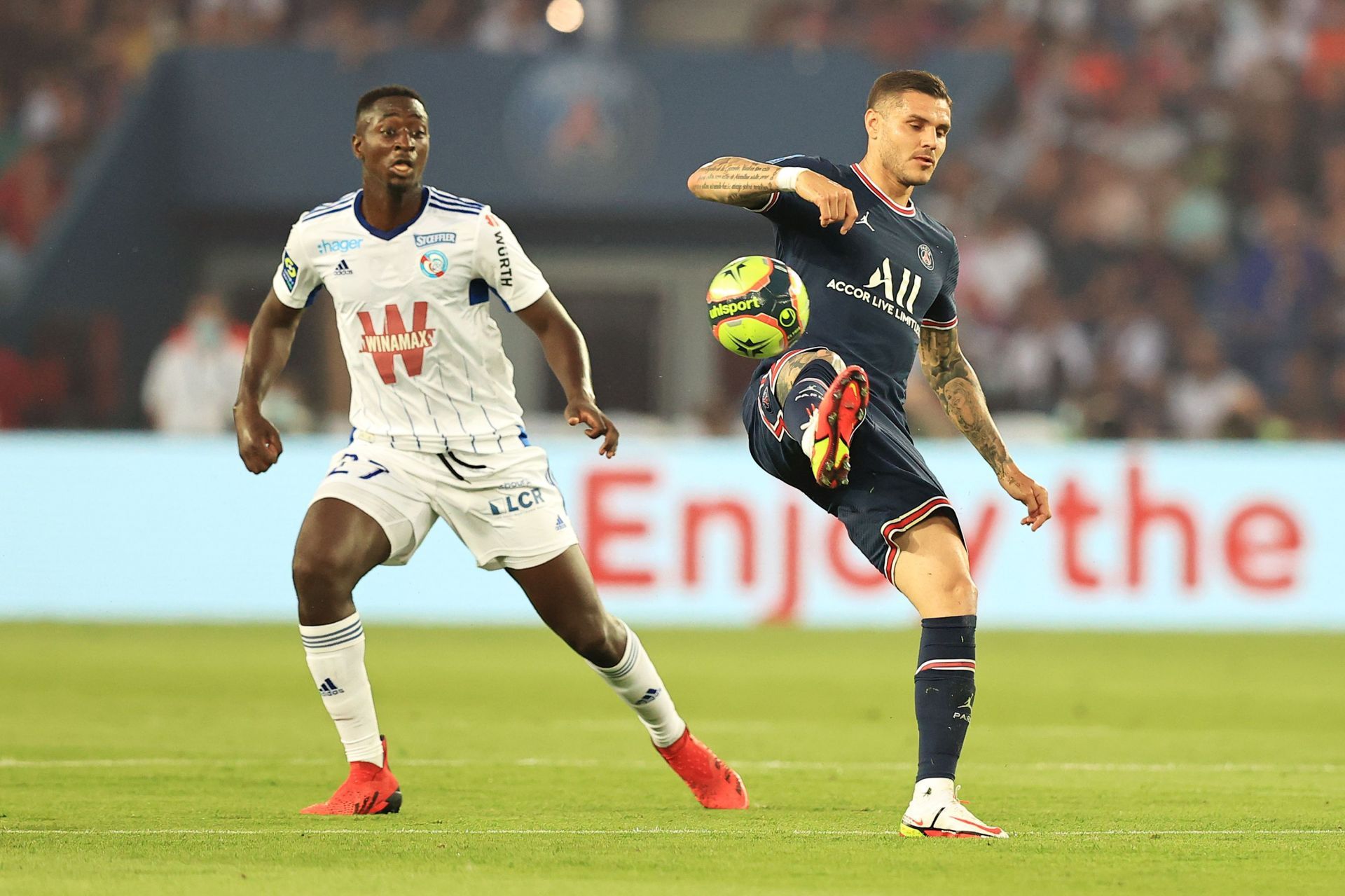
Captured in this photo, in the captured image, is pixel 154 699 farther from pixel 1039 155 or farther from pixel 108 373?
pixel 1039 155

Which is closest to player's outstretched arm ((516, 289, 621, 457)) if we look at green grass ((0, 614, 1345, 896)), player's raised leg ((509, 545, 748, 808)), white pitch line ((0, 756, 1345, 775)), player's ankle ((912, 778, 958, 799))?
player's raised leg ((509, 545, 748, 808))

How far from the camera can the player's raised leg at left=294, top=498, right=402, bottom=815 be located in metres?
6.32

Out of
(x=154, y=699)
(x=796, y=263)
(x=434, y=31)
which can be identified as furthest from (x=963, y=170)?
(x=796, y=263)

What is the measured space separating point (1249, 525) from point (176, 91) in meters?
11.0

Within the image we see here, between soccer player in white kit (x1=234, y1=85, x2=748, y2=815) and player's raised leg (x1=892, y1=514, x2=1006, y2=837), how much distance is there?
1.07 m

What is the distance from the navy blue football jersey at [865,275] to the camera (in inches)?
241

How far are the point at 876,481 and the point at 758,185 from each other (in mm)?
937

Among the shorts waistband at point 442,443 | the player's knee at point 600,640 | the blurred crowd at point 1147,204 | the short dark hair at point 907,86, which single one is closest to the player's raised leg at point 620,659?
the player's knee at point 600,640

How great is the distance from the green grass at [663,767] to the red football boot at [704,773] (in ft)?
0.37

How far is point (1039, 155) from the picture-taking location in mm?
19266

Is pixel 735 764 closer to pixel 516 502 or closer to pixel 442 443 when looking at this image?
pixel 516 502

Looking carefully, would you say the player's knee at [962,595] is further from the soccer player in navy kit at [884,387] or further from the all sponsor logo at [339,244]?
the all sponsor logo at [339,244]

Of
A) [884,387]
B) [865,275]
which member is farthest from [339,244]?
[884,387]

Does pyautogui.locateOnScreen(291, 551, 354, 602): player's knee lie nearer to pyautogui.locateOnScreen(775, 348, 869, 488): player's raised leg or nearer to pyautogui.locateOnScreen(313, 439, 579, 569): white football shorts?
pyautogui.locateOnScreen(313, 439, 579, 569): white football shorts
